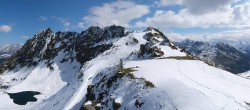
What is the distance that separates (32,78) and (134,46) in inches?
3238

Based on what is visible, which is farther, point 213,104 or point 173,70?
point 173,70

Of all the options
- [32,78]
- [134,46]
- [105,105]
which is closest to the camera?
[105,105]


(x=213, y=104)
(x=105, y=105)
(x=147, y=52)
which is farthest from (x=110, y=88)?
(x=147, y=52)

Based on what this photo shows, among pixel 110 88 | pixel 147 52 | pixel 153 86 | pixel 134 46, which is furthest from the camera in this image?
pixel 134 46

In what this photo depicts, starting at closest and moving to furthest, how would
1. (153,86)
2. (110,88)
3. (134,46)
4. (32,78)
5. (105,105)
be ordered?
(153,86) < (105,105) < (110,88) < (134,46) < (32,78)

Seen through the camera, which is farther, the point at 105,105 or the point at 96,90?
the point at 96,90

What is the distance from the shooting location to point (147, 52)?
382ft

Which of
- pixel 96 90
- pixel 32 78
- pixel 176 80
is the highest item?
pixel 176 80

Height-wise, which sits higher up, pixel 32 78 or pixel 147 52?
pixel 147 52

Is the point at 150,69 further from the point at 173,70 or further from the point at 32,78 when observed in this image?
the point at 32,78

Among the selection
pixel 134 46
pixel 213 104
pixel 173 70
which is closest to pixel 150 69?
pixel 173 70

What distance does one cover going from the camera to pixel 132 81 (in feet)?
203

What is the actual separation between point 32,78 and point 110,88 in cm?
14747

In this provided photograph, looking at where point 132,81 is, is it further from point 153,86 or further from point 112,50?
point 112,50
